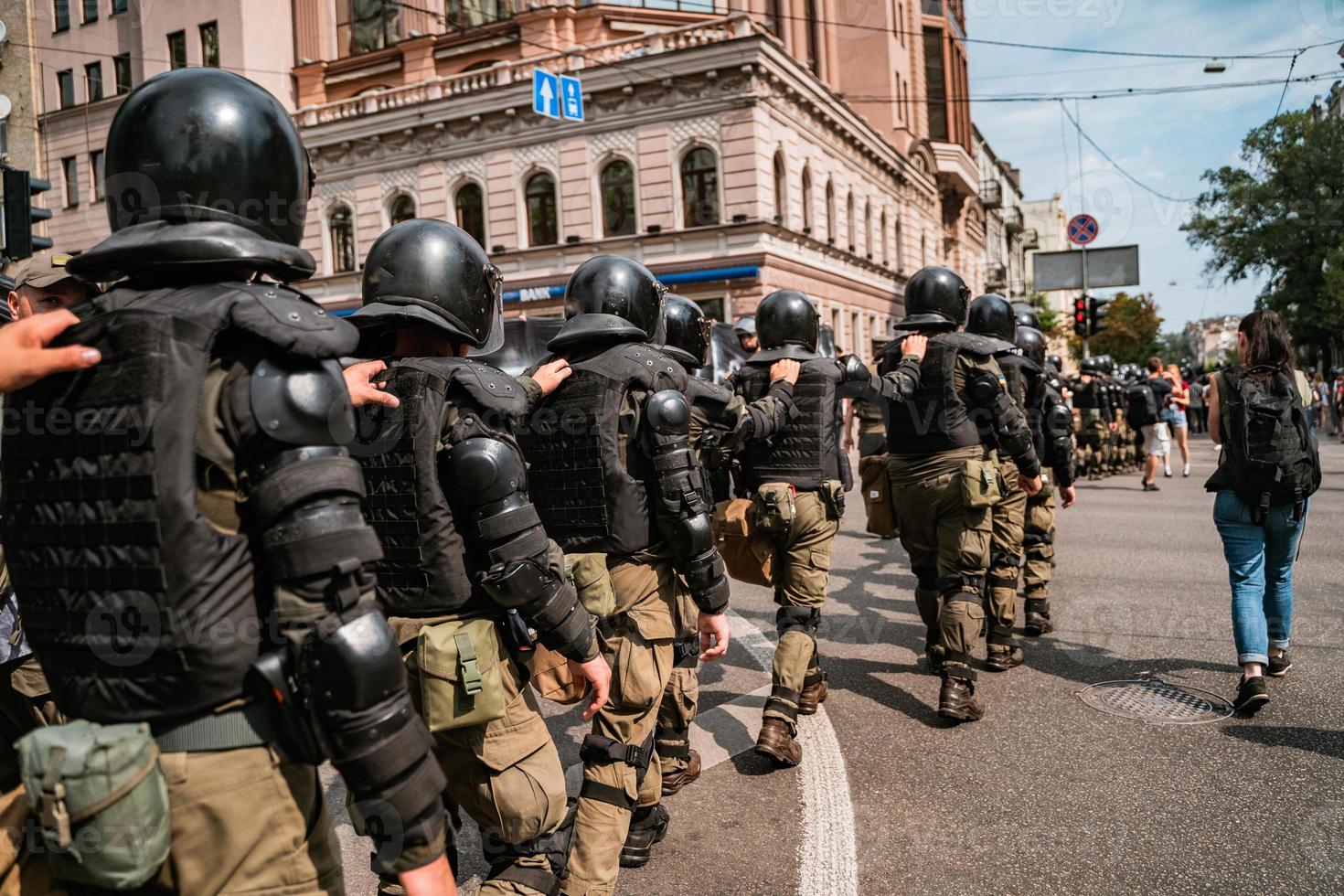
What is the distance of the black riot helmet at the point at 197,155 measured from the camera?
1.86m

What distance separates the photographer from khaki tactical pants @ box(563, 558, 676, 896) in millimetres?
3094

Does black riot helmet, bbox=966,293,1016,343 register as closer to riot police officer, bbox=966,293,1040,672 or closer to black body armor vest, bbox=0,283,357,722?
riot police officer, bbox=966,293,1040,672

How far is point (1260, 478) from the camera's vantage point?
484 cm

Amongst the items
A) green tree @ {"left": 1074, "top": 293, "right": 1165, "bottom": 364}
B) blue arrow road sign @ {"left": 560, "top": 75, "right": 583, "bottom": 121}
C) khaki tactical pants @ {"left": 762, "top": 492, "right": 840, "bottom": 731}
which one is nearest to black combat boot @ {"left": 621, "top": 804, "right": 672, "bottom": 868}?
khaki tactical pants @ {"left": 762, "top": 492, "right": 840, "bottom": 731}

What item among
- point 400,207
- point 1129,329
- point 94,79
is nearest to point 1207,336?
point 1129,329

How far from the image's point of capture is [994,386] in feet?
17.2

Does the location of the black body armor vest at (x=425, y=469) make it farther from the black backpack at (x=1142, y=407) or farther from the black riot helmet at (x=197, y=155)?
the black backpack at (x=1142, y=407)

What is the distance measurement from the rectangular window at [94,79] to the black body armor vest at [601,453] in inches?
708

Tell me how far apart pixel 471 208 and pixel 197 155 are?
90.2 feet

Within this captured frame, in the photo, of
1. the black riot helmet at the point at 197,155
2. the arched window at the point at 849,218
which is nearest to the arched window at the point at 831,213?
the arched window at the point at 849,218

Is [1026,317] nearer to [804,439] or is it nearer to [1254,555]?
[1254,555]

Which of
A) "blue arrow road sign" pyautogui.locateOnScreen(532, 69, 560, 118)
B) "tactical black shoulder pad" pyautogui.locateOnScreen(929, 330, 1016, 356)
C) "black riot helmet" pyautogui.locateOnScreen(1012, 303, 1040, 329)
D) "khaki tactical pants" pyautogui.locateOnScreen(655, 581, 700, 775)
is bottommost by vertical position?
"khaki tactical pants" pyautogui.locateOnScreen(655, 581, 700, 775)

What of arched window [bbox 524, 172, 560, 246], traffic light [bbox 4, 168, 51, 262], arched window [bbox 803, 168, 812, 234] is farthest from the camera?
arched window [bbox 803, 168, 812, 234]

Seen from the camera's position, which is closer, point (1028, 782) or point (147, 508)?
point (147, 508)
